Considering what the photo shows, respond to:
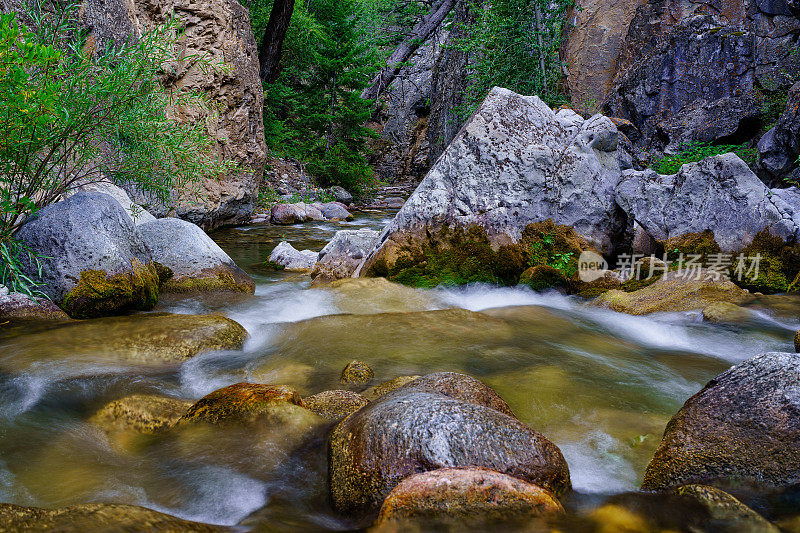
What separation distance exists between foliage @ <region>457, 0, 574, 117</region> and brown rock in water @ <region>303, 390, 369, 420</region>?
37.4 ft

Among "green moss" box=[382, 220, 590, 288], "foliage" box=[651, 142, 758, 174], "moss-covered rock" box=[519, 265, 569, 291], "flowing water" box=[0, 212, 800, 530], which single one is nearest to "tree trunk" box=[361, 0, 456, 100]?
"foliage" box=[651, 142, 758, 174]

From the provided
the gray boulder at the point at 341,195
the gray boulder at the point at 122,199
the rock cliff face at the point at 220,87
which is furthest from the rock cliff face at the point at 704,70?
the gray boulder at the point at 122,199

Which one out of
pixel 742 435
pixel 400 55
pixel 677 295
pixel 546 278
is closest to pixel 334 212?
pixel 546 278

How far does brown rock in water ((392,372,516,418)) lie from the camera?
3.16m

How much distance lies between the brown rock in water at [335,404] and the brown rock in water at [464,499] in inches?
42.2

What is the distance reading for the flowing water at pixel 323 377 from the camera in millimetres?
2582

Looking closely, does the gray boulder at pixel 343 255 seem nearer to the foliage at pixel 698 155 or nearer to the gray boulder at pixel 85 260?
the gray boulder at pixel 85 260

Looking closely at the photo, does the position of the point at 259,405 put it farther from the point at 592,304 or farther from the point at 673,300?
the point at 673,300

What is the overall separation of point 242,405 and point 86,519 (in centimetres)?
133

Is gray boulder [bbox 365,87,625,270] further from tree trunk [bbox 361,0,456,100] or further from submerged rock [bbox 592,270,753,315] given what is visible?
tree trunk [bbox 361,0,456,100]

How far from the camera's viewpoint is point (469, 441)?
2.45 meters

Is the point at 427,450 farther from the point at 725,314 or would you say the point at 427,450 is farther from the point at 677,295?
the point at 677,295

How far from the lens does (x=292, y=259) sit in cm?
938

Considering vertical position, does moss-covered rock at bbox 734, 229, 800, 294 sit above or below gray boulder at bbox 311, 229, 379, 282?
above
